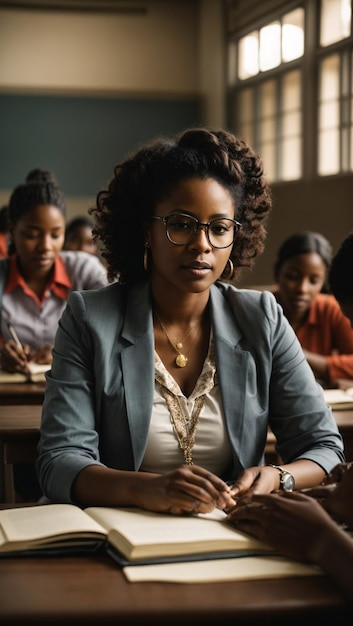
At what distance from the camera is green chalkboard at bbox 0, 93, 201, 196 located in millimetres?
11312

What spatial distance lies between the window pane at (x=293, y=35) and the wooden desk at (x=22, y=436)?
6.92m

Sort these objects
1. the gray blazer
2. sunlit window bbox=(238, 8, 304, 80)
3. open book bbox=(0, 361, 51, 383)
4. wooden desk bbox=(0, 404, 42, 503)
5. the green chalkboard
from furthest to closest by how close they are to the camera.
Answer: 1. the green chalkboard
2. sunlit window bbox=(238, 8, 304, 80)
3. open book bbox=(0, 361, 51, 383)
4. wooden desk bbox=(0, 404, 42, 503)
5. the gray blazer

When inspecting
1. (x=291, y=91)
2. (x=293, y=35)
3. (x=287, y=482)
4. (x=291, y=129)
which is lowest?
(x=287, y=482)

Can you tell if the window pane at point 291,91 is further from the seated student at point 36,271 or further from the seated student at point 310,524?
the seated student at point 310,524

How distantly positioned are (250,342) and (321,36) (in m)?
7.13

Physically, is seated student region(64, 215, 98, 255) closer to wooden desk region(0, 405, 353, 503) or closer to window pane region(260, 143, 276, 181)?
window pane region(260, 143, 276, 181)

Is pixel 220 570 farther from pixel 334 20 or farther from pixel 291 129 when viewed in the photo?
pixel 291 129

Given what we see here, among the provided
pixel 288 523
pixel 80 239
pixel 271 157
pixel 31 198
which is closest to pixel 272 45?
pixel 271 157

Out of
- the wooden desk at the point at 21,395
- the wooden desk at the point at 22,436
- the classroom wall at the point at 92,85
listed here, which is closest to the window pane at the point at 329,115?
the classroom wall at the point at 92,85

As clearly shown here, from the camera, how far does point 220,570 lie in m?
1.21

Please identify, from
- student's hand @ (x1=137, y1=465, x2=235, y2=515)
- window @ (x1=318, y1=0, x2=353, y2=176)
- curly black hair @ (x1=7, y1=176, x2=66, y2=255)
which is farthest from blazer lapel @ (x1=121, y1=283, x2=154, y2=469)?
window @ (x1=318, y1=0, x2=353, y2=176)

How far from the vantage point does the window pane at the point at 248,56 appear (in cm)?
991

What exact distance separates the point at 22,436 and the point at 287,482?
0.86m

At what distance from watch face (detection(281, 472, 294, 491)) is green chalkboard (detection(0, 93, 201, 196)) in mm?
9974
